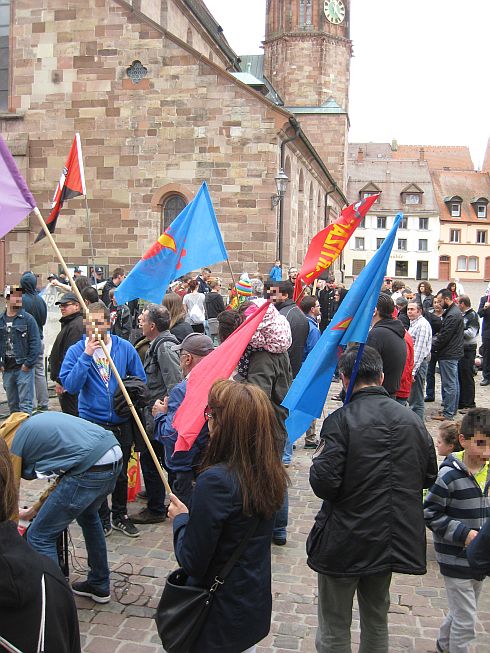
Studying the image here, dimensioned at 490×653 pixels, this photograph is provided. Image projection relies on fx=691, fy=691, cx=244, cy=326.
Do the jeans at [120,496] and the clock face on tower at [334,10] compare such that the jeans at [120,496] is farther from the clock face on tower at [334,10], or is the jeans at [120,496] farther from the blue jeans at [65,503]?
the clock face on tower at [334,10]

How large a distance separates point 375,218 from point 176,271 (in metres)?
62.8

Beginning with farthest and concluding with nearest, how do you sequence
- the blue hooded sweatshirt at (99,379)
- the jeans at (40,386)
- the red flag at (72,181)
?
the jeans at (40,386) < the red flag at (72,181) < the blue hooded sweatshirt at (99,379)

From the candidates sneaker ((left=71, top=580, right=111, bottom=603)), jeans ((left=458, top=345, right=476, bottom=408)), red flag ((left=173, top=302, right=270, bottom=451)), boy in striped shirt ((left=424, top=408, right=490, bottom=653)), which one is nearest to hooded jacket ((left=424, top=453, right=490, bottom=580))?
boy in striped shirt ((left=424, top=408, right=490, bottom=653))

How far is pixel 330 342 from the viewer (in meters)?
4.27

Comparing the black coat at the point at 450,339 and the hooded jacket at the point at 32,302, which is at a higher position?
the hooded jacket at the point at 32,302

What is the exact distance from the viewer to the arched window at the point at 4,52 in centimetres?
2153

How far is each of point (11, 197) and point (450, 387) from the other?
8.60 meters

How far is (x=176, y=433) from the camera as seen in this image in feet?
16.0

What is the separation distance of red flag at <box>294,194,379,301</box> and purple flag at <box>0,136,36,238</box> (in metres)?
3.74

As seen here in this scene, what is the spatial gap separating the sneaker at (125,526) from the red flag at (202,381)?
2.20 m

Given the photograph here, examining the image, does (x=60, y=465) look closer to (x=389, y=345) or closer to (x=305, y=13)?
(x=389, y=345)

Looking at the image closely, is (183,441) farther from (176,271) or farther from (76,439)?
(176,271)

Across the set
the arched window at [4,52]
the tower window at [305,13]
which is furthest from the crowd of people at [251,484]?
the tower window at [305,13]

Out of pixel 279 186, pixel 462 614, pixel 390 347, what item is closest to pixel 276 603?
pixel 462 614
